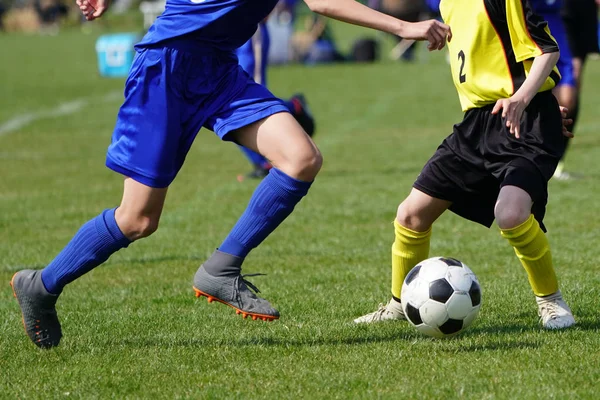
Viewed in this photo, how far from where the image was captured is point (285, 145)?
167 inches

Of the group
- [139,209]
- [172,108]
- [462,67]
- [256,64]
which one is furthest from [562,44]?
[139,209]

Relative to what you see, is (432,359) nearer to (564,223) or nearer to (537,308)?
(537,308)

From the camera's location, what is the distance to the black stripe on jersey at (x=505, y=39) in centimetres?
444

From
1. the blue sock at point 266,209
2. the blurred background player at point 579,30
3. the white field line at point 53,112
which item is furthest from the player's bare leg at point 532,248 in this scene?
the white field line at point 53,112

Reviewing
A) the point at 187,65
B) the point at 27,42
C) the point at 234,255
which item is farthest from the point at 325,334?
the point at 27,42

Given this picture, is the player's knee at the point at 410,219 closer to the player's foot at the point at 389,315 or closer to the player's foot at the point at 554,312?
the player's foot at the point at 389,315

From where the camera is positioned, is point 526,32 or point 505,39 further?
point 505,39

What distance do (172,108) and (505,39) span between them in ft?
4.73

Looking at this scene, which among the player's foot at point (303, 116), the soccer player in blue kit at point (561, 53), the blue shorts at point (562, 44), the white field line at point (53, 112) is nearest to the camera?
the soccer player in blue kit at point (561, 53)

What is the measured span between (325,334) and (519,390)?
1.16 metres

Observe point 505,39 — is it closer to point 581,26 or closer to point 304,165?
point 304,165

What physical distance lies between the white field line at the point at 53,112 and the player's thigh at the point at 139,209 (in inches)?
422

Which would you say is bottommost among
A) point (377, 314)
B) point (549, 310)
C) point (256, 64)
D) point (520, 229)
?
point (256, 64)

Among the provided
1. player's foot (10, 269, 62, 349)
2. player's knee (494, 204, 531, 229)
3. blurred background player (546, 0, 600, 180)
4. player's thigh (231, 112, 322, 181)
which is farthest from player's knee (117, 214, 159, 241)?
blurred background player (546, 0, 600, 180)
